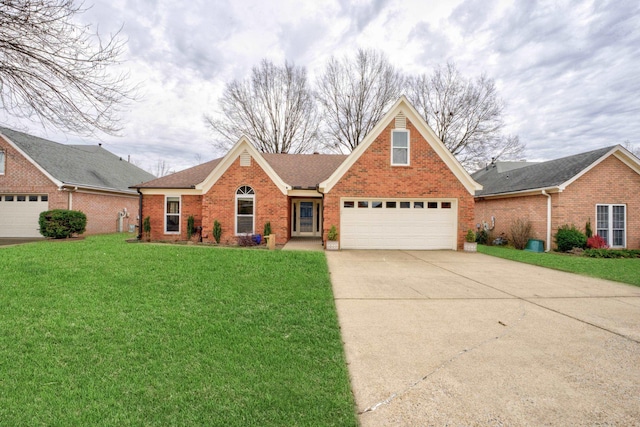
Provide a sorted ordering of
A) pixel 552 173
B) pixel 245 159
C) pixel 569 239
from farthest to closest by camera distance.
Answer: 1. pixel 552 173
2. pixel 245 159
3. pixel 569 239

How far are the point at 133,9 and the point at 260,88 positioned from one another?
Result: 21.6 metres

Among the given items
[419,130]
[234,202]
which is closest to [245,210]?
[234,202]

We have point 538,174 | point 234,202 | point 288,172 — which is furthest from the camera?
point 538,174

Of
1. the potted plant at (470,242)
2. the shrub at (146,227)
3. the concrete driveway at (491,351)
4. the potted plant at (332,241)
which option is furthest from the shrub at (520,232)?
the shrub at (146,227)

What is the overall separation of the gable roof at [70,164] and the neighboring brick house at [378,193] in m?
8.44

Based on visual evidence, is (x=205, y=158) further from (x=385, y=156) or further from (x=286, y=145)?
(x=385, y=156)

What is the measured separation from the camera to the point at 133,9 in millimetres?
6816

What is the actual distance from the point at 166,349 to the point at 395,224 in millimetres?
11034

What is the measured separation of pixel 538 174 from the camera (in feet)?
55.2

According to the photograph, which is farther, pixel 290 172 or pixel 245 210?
pixel 290 172

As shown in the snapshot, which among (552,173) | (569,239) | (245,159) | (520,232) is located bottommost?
(569,239)

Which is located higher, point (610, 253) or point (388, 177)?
point (388, 177)

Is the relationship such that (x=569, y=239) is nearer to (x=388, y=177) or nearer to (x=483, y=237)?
(x=483, y=237)

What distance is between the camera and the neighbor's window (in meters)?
14.9
